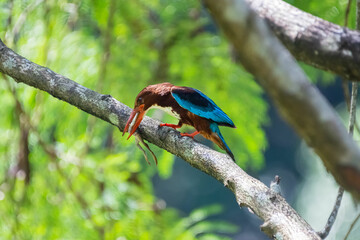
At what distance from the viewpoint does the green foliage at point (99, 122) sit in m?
4.88

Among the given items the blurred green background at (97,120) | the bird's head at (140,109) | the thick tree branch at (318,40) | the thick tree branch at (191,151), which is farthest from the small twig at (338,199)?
the blurred green background at (97,120)

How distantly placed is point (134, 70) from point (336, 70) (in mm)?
3728

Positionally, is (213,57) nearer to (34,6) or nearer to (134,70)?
(134,70)

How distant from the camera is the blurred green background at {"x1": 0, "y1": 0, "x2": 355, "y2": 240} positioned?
15.9 ft

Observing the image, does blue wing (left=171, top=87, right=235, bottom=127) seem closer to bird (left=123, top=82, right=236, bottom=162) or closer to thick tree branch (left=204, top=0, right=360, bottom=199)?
bird (left=123, top=82, right=236, bottom=162)

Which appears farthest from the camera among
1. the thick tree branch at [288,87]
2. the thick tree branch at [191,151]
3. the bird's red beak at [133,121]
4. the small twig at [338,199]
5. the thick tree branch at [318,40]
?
the bird's red beak at [133,121]

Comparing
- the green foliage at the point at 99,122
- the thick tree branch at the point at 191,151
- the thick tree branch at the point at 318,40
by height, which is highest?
the thick tree branch at the point at 318,40

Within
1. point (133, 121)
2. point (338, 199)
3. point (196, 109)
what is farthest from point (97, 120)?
point (338, 199)

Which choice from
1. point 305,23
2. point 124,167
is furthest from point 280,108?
point 124,167

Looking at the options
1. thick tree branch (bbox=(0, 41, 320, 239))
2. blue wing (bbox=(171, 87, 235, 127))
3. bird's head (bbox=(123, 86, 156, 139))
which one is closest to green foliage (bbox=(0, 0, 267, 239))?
bird's head (bbox=(123, 86, 156, 139))

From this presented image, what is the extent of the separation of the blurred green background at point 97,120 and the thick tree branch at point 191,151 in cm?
156

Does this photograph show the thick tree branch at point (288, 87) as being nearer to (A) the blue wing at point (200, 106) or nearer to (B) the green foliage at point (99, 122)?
(A) the blue wing at point (200, 106)

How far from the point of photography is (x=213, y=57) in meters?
5.32

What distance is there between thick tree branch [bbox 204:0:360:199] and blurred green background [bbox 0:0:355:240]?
3428 mm
